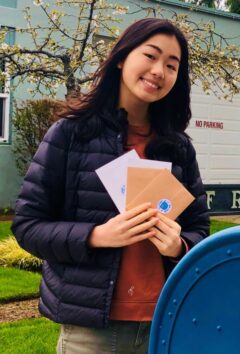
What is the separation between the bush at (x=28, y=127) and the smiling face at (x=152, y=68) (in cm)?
881

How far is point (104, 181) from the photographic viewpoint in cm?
188

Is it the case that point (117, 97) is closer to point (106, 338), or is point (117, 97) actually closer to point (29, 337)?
point (106, 338)

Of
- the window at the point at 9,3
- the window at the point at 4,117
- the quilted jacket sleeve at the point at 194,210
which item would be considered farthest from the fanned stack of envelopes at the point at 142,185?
the window at the point at 9,3

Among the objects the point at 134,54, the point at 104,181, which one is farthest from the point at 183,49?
the point at 104,181

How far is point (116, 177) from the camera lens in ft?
6.11

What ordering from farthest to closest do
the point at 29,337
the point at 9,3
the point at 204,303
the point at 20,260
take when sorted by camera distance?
the point at 9,3
the point at 20,260
the point at 29,337
the point at 204,303

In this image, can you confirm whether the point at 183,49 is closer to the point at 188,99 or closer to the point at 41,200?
the point at 188,99

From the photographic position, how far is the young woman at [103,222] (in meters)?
1.88

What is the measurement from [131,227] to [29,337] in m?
3.13

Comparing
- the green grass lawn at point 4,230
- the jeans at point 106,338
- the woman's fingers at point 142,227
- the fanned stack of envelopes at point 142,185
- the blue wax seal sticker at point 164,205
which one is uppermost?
the fanned stack of envelopes at point 142,185

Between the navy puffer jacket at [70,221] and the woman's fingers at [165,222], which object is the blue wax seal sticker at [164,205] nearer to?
the woman's fingers at [165,222]

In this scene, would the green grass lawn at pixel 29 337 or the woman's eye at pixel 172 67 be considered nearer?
the woman's eye at pixel 172 67

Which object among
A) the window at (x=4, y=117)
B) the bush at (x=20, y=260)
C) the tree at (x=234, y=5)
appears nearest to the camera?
the bush at (x=20, y=260)

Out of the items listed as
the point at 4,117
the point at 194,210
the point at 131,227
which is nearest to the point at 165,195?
the point at 131,227
